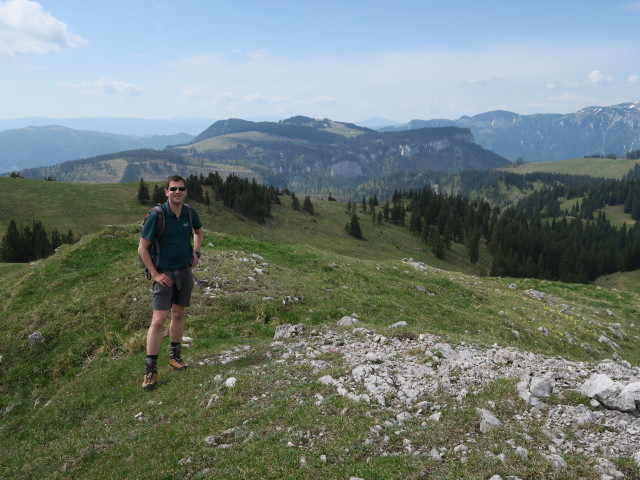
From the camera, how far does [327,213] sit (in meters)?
117

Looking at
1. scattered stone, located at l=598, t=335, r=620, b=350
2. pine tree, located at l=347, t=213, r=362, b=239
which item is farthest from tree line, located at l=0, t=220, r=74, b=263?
scattered stone, located at l=598, t=335, r=620, b=350

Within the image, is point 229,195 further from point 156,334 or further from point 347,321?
point 156,334

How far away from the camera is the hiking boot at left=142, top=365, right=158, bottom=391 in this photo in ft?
28.6

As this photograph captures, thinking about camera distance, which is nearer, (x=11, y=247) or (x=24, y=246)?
(x=11, y=247)

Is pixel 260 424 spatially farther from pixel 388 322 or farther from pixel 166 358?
pixel 388 322

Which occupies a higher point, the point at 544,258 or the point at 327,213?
the point at 327,213

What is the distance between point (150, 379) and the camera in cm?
877

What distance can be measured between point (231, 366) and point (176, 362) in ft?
4.99

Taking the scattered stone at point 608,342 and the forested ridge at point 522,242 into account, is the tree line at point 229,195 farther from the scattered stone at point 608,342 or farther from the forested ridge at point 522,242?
the scattered stone at point 608,342

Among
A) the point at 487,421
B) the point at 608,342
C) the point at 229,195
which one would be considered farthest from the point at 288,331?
the point at 229,195

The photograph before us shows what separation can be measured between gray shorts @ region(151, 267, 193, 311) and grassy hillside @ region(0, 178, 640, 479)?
186 cm

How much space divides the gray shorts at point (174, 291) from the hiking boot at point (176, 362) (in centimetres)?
145

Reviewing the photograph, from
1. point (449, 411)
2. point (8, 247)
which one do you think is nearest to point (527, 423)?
point (449, 411)

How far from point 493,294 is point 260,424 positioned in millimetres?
22340
